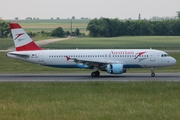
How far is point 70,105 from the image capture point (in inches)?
839

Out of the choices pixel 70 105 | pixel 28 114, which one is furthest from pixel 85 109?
pixel 28 114

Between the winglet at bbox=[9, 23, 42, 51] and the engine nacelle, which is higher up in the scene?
the winglet at bbox=[9, 23, 42, 51]

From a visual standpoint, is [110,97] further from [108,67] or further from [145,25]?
[145,25]

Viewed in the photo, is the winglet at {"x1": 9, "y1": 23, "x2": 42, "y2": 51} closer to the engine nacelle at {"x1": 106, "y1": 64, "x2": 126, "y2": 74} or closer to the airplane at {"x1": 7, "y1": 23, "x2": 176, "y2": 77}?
the airplane at {"x1": 7, "y1": 23, "x2": 176, "y2": 77}

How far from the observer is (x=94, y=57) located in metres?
43.4

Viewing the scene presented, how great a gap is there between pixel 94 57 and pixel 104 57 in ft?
3.16

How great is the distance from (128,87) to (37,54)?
16698 millimetres

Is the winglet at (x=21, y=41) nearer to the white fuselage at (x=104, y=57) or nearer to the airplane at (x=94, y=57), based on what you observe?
the airplane at (x=94, y=57)

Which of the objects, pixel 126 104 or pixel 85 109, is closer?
pixel 85 109

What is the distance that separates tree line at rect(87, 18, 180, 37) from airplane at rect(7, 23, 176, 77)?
96.8 metres

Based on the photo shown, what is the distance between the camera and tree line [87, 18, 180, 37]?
5527 inches

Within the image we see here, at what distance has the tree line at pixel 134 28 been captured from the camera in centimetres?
14038

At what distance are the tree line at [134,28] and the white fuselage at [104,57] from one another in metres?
96.9

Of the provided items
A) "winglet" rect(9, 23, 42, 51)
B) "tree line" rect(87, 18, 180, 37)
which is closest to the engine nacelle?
"winglet" rect(9, 23, 42, 51)
